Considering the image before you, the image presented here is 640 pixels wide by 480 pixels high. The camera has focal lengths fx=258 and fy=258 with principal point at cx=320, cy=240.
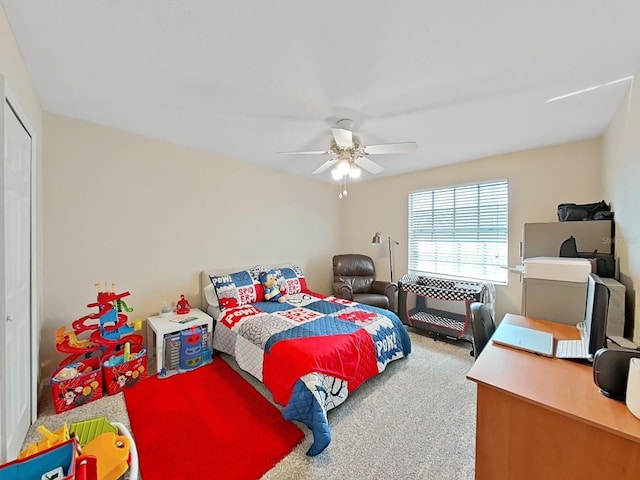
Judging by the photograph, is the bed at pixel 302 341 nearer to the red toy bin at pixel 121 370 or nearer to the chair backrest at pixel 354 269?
the red toy bin at pixel 121 370

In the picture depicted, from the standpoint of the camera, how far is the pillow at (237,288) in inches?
118

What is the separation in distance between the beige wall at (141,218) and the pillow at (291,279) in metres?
0.41

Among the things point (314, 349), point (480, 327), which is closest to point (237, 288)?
point (314, 349)

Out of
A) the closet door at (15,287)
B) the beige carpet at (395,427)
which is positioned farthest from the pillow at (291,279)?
the closet door at (15,287)

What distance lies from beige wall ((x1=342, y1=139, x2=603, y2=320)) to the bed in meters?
1.69

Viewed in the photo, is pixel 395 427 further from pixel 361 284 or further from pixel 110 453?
pixel 361 284

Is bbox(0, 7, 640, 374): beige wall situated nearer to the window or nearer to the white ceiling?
the window

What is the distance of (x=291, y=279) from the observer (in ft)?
11.9

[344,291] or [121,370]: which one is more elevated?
[344,291]

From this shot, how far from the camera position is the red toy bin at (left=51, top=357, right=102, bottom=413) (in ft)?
6.43

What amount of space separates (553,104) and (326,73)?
1.84 meters

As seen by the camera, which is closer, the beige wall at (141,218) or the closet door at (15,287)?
the closet door at (15,287)

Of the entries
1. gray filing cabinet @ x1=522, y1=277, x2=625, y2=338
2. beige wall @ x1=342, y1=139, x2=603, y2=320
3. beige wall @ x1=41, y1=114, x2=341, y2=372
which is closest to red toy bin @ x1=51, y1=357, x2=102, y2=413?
beige wall @ x1=41, y1=114, x2=341, y2=372

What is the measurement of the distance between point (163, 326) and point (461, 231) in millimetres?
3888
